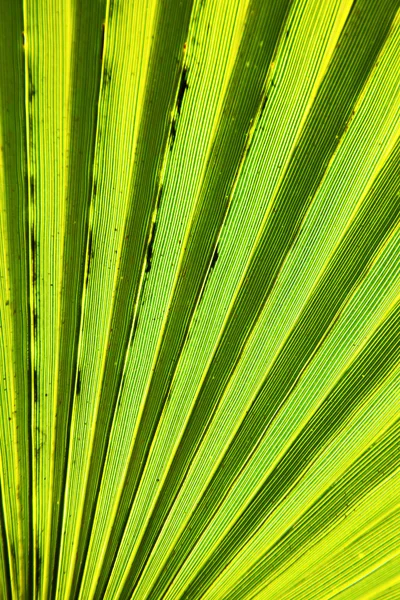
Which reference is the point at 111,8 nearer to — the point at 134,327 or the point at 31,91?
the point at 31,91

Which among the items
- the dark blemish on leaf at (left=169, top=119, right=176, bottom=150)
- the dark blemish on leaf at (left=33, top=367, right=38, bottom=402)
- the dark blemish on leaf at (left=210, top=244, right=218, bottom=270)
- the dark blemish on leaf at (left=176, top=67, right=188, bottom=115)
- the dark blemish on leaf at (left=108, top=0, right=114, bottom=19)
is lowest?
the dark blemish on leaf at (left=33, top=367, right=38, bottom=402)

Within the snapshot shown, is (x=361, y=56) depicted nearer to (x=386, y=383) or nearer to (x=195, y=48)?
(x=195, y=48)

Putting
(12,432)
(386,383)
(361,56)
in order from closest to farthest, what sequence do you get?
(361,56) < (386,383) < (12,432)

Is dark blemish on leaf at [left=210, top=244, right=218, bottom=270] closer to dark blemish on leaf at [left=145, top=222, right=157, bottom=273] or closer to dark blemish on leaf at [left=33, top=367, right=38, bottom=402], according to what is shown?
dark blemish on leaf at [left=145, top=222, right=157, bottom=273]

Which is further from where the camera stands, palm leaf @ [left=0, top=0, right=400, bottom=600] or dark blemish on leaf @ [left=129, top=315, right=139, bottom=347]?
dark blemish on leaf @ [left=129, top=315, right=139, bottom=347]

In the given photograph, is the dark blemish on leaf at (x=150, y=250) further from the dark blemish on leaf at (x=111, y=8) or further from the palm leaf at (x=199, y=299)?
the dark blemish on leaf at (x=111, y=8)

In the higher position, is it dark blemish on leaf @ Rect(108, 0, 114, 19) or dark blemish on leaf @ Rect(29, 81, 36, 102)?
dark blemish on leaf @ Rect(108, 0, 114, 19)

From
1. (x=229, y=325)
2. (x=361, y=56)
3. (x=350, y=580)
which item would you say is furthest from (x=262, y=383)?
(x=361, y=56)

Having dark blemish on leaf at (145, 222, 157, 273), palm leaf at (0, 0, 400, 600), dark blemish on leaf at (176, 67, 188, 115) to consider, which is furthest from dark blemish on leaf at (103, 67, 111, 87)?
dark blemish on leaf at (145, 222, 157, 273)
